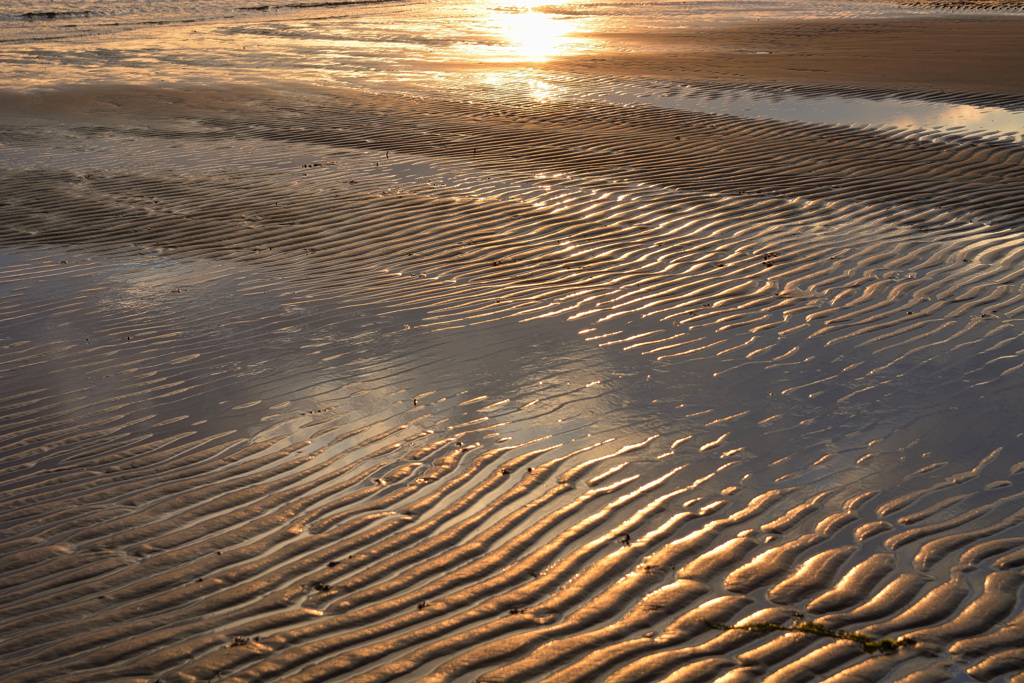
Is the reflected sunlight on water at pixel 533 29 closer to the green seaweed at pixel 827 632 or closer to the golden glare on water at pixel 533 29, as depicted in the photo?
the golden glare on water at pixel 533 29

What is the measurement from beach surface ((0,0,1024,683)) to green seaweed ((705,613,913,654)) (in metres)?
0.01

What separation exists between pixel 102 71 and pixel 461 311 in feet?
52.4

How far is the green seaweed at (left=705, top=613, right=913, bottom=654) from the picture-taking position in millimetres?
3029

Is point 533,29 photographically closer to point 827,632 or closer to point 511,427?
point 511,427

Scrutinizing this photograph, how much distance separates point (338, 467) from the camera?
4.32m

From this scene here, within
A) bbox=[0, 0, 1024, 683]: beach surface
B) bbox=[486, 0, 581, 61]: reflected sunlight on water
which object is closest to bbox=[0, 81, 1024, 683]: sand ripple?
bbox=[0, 0, 1024, 683]: beach surface

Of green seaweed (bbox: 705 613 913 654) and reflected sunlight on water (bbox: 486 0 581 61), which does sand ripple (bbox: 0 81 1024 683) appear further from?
reflected sunlight on water (bbox: 486 0 581 61)

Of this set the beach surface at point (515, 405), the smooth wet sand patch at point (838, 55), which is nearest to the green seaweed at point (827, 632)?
the beach surface at point (515, 405)

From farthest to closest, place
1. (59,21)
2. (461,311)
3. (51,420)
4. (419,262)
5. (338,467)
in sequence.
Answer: (59,21) → (419,262) → (461,311) → (51,420) → (338,467)

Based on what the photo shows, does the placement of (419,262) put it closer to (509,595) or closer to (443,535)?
(443,535)

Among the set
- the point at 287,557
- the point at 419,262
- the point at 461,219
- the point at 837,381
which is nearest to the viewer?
the point at 287,557

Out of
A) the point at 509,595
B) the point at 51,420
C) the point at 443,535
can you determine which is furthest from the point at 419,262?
the point at 509,595

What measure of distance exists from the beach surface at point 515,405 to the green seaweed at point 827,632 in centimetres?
1

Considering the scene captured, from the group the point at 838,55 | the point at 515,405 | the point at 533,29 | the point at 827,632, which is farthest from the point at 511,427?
the point at 533,29
